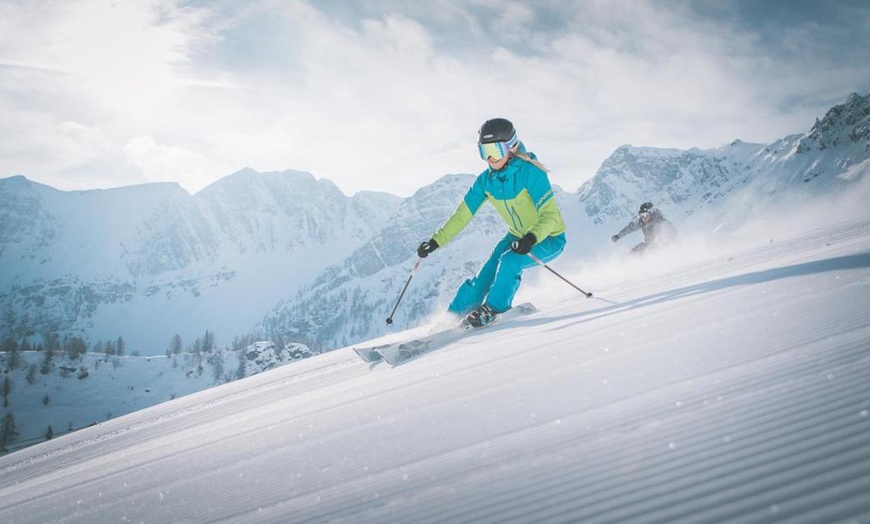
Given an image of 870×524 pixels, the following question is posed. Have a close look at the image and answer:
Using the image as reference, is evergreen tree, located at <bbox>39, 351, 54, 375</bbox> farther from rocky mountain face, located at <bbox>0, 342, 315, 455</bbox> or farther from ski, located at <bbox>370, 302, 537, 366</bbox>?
ski, located at <bbox>370, 302, 537, 366</bbox>

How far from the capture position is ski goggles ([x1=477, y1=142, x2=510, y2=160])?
5.85 meters

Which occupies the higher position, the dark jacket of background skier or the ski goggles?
the ski goggles

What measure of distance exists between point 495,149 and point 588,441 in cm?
505

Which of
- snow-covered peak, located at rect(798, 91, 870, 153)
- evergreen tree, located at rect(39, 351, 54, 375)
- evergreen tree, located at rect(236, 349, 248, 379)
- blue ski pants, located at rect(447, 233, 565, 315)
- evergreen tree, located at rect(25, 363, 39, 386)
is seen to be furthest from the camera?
snow-covered peak, located at rect(798, 91, 870, 153)

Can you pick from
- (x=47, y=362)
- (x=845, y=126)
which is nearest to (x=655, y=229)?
(x=47, y=362)

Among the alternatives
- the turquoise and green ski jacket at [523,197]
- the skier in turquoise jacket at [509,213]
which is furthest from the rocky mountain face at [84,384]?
the turquoise and green ski jacket at [523,197]

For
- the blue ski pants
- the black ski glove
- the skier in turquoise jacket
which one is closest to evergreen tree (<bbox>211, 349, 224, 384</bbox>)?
the blue ski pants

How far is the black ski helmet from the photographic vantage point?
5.83 metres

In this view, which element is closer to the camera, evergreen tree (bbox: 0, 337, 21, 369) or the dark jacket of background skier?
the dark jacket of background skier

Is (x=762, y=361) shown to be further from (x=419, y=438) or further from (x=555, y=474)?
(x=419, y=438)

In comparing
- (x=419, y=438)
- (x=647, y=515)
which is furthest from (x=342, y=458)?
(x=647, y=515)

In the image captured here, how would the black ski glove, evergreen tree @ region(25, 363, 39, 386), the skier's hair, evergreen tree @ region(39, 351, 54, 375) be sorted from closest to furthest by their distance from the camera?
the black ski glove < the skier's hair < evergreen tree @ region(25, 363, 39, 386) < evergreen tree @ region(39, 351, 54, 375)

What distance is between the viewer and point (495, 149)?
231 inches

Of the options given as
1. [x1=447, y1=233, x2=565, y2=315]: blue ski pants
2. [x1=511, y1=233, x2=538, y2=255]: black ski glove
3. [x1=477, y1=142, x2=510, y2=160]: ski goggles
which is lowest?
[x1=447, y1=233, x2=565, y2=315]: blue ski pants
